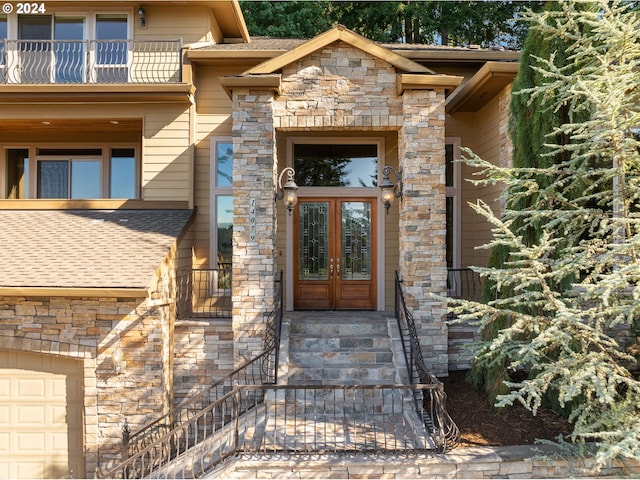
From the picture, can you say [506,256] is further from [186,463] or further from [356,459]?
[186,463]

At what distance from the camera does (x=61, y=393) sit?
7172 millimetres

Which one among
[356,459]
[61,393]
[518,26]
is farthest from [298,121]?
[518,26]

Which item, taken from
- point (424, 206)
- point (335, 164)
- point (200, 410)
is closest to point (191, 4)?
point (335, 164)

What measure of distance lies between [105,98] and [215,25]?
123 inches

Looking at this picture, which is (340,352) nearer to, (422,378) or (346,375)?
(346,375)

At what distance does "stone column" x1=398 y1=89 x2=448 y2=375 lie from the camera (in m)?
7.51

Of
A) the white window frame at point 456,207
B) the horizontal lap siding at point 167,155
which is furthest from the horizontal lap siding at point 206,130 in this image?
the white window frame at point 456,207

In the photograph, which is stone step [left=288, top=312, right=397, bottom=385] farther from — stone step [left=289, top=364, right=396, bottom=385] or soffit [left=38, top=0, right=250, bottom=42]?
soffit [left=38, top=0, right=250, bottom=42]

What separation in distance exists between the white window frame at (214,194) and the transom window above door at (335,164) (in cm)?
157

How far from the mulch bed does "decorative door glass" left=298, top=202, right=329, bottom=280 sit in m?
3.76

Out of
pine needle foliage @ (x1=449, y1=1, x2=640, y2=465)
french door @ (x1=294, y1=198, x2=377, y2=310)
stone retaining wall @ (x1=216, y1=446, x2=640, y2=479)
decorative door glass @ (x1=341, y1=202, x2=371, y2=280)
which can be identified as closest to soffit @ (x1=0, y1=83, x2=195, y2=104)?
french door @ (x1=294, y1=198, x2=377, y2=310)

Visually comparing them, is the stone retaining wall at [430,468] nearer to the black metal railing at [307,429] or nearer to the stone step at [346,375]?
the black metal railing at [307,429]

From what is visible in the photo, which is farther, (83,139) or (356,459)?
(83,139)

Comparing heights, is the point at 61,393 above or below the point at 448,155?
below
